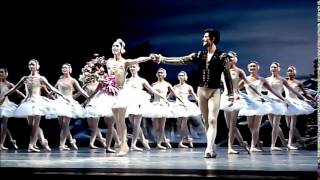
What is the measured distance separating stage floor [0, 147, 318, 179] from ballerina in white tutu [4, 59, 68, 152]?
66cm

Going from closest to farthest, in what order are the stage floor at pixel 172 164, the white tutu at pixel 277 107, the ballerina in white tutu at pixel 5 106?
1. the stage floor at pixel 172 164
2. the white tutu at pixel 277 107
3. the ballerina in white tutu at pixel 5 106

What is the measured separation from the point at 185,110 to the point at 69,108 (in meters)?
1.73

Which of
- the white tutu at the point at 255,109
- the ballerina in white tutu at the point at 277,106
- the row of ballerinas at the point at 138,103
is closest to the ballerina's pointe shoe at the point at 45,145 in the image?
the row of ballerinas at the point at 138,103

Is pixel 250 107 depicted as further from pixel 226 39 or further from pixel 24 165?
pixel 24 165

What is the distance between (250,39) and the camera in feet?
26.2

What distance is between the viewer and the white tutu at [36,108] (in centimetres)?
837

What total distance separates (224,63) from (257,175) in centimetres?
163

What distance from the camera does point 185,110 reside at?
28.8ft

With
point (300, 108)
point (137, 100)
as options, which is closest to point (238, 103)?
point (300, 108)

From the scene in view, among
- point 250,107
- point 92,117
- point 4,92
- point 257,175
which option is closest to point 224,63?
point 250,107

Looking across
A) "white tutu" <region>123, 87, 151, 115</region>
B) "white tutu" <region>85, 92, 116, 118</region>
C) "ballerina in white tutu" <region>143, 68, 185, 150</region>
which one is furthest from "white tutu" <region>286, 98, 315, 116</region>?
"white tutu" <region>85, 92, 116, 118</region>

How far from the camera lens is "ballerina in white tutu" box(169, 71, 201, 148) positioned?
876cm

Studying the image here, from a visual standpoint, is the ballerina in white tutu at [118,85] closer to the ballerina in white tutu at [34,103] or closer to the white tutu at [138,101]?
the white tutu at [138,101]

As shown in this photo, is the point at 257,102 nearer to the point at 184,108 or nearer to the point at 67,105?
the point at 184,108
